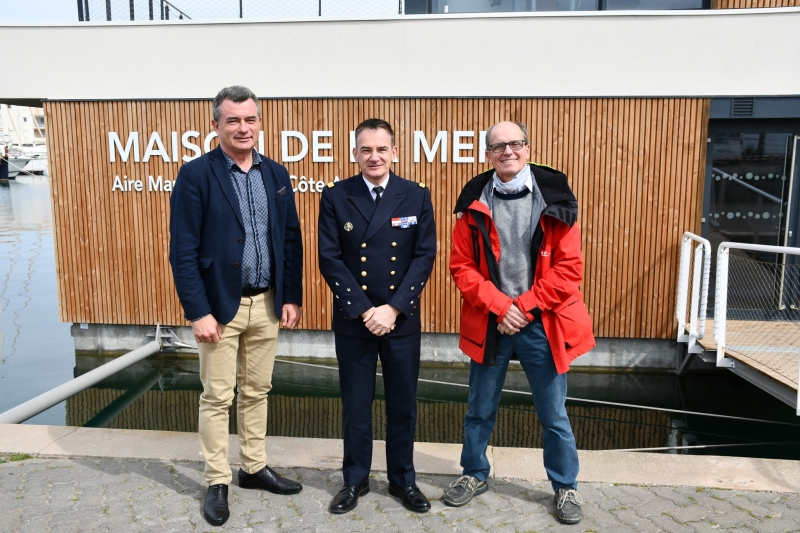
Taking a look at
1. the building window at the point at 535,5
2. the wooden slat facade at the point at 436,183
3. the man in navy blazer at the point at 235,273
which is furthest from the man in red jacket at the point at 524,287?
the building window at the point at 535,5

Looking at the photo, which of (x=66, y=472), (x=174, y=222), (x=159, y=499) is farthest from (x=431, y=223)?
(x=66, y=472)

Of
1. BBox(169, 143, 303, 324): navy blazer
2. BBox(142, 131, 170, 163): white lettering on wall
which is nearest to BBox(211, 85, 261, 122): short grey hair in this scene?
BBox(169, 143, 303, 324): navy blazer

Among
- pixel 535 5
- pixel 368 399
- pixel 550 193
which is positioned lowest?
pixel 368 399

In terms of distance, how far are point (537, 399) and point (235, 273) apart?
5.25 ft

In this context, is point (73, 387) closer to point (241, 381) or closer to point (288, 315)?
point (241, 381)

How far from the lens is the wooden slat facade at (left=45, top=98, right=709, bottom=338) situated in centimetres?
695

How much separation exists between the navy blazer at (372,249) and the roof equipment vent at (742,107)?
528 cm

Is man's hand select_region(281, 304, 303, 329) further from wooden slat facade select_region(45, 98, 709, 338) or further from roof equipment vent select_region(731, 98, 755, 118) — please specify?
roof equipment vent select_region(731, 98, 755, 118)

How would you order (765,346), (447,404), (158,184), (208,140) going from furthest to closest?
(158,184) < (208,140) < (447,404) < (765,346)

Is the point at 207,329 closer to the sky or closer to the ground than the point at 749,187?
closer to the ground

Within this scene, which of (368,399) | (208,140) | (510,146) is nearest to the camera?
(510,146)

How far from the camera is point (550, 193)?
2994 millimetres

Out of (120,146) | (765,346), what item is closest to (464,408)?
(765,346)

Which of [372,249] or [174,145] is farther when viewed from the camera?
[174,145]
